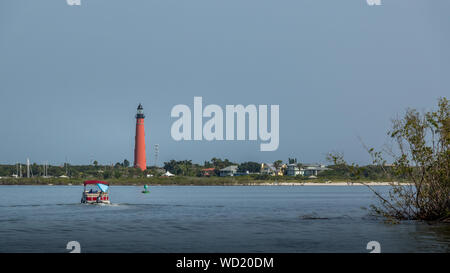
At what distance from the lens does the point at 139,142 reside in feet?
515

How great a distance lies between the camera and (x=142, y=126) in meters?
162

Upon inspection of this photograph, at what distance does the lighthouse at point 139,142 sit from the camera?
158 metres

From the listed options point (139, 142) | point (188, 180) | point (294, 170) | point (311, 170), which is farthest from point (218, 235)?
point (311, 170)

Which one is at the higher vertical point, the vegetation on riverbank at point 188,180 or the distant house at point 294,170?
the distant house at point 294,170

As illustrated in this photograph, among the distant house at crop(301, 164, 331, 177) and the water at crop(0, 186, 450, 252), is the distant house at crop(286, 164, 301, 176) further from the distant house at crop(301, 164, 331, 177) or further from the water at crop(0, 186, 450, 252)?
the water at crop(0, 186, 450, 252)

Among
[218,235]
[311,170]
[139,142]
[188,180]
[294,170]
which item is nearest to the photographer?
[218,235]

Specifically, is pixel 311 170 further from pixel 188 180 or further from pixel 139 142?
pixel 139 142

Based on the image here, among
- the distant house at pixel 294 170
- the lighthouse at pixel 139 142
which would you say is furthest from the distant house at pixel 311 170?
the lighthouse at pixel 139 142

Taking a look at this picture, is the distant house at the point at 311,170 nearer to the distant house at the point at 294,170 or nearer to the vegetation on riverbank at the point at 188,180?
the distant house at the point at 294,170

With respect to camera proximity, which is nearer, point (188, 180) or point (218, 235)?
point (218, 235)

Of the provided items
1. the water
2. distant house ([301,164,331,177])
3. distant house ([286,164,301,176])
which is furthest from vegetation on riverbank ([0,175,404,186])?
the water
